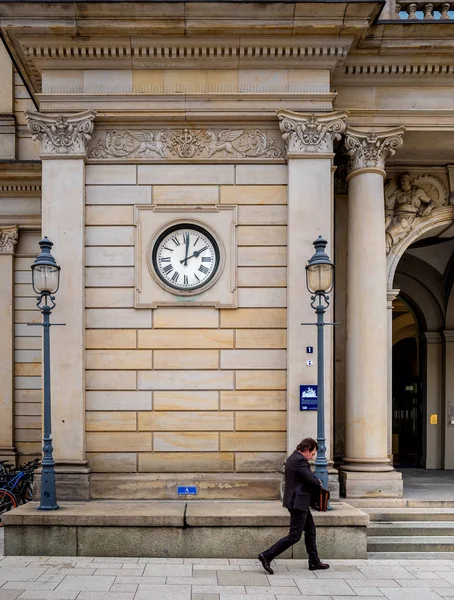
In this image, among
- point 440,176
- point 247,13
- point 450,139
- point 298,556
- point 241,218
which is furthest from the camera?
point 440,176

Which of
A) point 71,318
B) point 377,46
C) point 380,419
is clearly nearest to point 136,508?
point 71,318

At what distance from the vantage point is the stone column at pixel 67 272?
434 inches

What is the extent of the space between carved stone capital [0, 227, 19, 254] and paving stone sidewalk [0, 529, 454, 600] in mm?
9264

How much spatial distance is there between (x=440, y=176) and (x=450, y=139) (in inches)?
45.2

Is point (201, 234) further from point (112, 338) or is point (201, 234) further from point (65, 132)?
point (65, 132)

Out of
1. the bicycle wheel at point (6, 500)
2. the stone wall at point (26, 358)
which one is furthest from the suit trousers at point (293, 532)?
the stone wall at point (26, 358)

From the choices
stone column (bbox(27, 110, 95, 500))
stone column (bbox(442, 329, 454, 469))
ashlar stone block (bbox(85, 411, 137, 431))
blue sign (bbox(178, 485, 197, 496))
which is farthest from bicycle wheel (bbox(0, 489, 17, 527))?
stone column (bbox(442, 329, 454, 469))

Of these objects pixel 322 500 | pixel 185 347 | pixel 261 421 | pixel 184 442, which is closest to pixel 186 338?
pixel 185 347

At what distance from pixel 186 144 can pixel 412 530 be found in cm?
775

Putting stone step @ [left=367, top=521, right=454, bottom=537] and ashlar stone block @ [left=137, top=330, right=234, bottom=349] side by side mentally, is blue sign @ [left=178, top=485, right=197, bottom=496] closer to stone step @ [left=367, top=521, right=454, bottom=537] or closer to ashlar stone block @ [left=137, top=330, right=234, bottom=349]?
ashlar stone block @ [left=137, top=330, right=234, bottom=349]

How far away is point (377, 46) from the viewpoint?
11672 millimetres

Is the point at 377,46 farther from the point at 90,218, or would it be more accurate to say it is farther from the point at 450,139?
the point at 90,218

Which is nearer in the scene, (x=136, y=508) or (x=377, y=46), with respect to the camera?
(x=136, y=508)

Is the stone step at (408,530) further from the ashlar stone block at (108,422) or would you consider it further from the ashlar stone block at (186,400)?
the ashlar stone block at (108,422)
